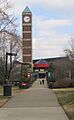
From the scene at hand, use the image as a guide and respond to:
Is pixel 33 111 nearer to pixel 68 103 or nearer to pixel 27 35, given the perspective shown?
pixel 68 103

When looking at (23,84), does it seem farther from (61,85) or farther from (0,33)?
(0,33)


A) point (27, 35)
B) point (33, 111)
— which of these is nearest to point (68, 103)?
point (33, 111)

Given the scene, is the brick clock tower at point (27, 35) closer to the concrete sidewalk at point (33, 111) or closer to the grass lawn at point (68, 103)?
the grass lawn at point (68, 103)

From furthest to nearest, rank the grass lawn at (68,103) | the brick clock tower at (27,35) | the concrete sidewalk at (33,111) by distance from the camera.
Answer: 1. the brick clock tower at (27,35)
2. the grass lawn at (68,103)
3. the concrete sidewalk at (33,111)

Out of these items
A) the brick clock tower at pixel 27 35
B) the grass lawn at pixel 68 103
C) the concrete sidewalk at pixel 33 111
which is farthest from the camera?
the brick clock tower at pixel 27 35

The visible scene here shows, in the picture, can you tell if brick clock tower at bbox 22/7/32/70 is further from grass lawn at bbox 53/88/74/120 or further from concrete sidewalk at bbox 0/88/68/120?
concrete sidewalk at bbox 0/88/68/120

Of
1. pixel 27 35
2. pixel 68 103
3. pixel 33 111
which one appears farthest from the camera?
pixel 27 35

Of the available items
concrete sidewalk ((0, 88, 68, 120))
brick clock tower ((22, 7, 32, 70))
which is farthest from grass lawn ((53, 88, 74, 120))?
brick clock tower ((22, 7, 32, 70))

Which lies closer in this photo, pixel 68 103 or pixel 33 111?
pixel 33 111

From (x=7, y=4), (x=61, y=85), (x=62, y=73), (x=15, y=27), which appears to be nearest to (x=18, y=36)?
(x=15, y=27)

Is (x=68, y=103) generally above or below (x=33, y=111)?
above

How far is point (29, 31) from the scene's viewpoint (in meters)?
133

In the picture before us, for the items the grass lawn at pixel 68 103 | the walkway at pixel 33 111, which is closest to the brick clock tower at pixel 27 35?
the grass lawn at pixel 68 103

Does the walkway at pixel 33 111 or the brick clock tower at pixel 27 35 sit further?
the brick clock tower at pixel 27 35
